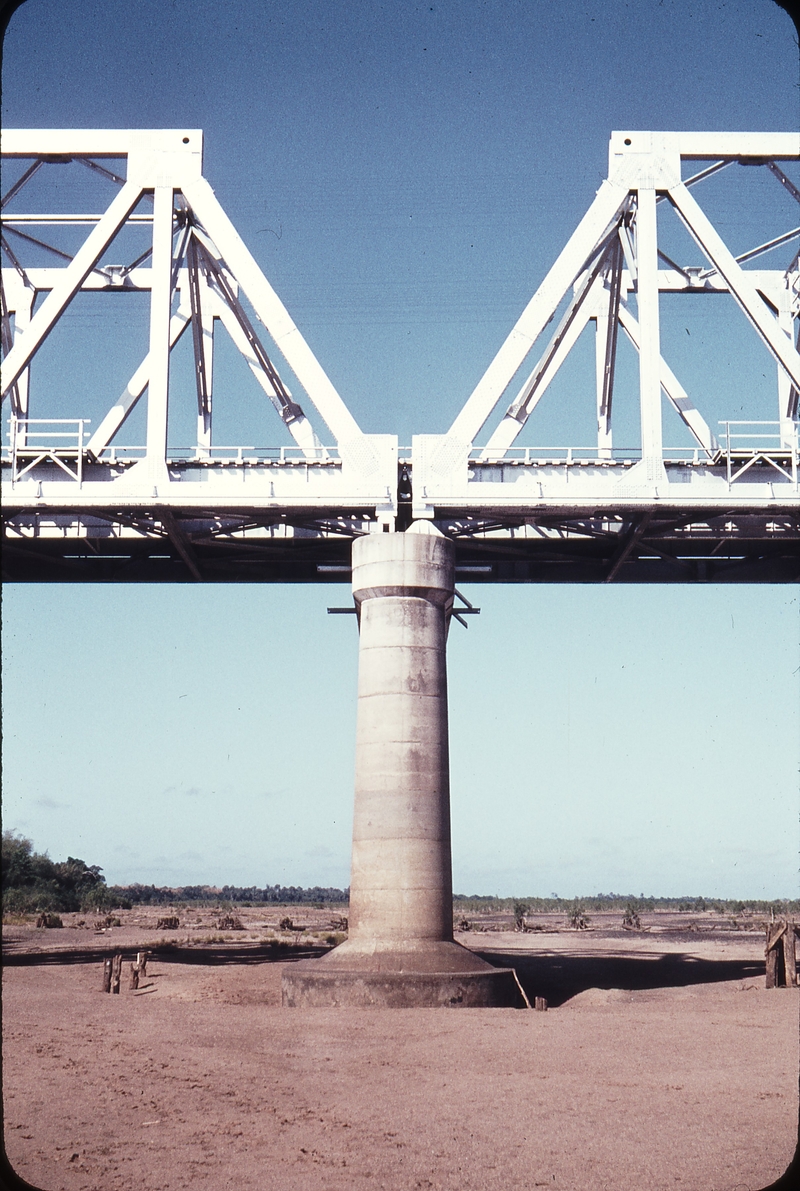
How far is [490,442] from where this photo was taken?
33406 millimetres

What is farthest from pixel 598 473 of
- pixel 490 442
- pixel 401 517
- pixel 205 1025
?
pixel 205 1025

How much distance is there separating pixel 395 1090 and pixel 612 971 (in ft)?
77.5

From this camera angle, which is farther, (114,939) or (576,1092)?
(114,939)

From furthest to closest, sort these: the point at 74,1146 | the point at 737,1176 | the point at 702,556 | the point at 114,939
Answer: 1. the point at 114,939
2. the point at 702,556
3. the point at 74,1146
4. the point at 737,1176

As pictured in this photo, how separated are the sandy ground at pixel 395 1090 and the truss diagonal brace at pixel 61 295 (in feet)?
49.4

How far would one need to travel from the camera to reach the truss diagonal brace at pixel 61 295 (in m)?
31.9

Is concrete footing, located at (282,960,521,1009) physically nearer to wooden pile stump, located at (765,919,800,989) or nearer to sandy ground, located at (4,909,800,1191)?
sandy ground, located at (4,909,800,1191)

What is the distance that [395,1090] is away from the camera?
739 inches

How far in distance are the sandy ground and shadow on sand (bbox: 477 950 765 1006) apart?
49.4 inches

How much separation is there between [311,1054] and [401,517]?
1509cm

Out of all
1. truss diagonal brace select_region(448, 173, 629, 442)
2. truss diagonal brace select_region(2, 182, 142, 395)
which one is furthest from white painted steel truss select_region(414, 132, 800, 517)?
truss diagonal brace select_region(2, 182, 142, 395)

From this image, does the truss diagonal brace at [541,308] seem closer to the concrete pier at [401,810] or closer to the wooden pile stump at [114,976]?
the concrete pier at [401,810]

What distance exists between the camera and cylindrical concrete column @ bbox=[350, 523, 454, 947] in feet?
97.1

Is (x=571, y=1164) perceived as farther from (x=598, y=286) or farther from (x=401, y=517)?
(x=598, y=286)
